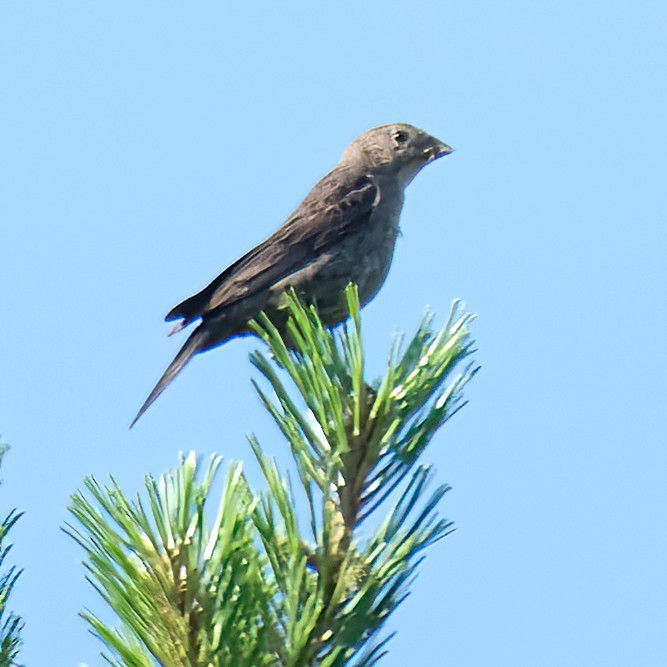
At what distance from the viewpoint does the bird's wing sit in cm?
484

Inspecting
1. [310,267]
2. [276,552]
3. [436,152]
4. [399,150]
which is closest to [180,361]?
[310,267]

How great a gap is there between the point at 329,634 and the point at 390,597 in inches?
4.4

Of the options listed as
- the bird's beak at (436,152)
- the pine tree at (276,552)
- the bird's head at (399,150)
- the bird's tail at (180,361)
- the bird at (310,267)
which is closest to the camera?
the pine tree at (276,552)

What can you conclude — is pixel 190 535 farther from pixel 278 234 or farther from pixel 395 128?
pixel 395 128

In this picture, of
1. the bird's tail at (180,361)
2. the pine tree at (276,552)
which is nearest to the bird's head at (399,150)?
the bird's tail at (180,361)

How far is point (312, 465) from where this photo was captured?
1.75 metres

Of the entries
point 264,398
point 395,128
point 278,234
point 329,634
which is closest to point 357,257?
point 278,234

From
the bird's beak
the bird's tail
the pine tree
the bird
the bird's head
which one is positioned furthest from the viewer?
the bird's beak

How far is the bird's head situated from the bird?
403 millimetres

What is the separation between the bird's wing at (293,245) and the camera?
484 centimetres

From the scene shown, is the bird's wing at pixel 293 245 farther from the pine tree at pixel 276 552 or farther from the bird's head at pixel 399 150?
the pine tree at pixel 276 552

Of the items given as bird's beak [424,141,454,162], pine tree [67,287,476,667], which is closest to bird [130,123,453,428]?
bird's beak [424,141,454,162]

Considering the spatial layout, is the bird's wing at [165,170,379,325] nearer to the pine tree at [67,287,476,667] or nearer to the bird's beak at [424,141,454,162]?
the bird's beak at [424,141,454,162]

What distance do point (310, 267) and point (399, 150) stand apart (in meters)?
1.80
